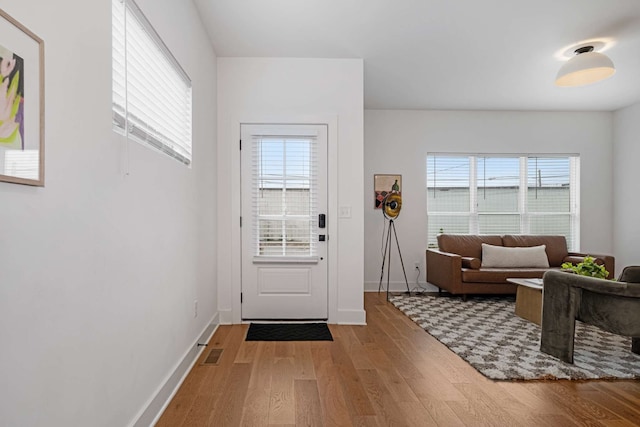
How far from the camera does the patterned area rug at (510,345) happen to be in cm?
259

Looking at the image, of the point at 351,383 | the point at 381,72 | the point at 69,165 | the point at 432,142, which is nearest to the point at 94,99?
the point at 69,165

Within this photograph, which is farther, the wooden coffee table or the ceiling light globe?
the wooden coffee table

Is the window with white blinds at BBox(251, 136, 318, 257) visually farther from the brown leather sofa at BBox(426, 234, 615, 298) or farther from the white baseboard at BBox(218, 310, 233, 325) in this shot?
the brown leather sofa at BBox(426, 234, 615, 298)

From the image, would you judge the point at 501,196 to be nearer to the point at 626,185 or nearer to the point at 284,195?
the point at 626,185

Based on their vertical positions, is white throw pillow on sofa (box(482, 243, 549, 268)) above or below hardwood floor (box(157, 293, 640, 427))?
above

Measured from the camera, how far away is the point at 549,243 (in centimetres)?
551

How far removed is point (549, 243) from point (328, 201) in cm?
372

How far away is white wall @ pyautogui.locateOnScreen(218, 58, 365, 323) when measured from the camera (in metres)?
3.88

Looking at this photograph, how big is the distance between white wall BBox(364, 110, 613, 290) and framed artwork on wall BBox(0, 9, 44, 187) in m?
4.95

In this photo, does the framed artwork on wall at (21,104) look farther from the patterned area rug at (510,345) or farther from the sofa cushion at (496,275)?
the sofa cushion at (496,275)

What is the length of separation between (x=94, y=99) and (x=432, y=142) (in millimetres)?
5240

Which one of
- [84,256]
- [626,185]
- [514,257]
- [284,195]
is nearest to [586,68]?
[514,257]

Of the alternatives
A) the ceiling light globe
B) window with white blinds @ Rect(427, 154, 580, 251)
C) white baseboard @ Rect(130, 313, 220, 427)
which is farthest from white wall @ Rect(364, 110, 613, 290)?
white baseboard @ Rect(130, 313, 220, 427)

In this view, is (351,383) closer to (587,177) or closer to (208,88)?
(208,88)
